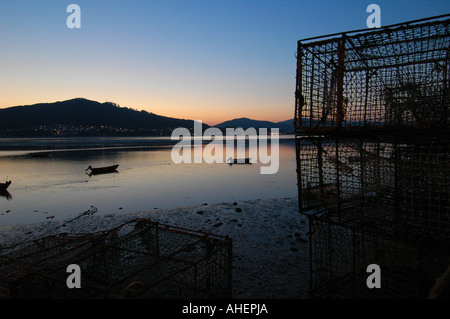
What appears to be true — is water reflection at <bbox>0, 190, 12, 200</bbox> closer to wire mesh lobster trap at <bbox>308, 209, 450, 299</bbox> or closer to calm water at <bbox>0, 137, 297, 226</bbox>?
calm water at <bbox>0, 137, 297, 226</bbox>

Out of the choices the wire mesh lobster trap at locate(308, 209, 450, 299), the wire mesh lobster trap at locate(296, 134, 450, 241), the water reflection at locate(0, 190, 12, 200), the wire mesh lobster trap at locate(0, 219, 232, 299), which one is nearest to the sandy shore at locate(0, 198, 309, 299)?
the wire mesh lobster trap at locate(308, 209, 450, 299)

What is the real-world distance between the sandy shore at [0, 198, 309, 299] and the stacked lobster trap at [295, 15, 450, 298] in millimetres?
1527

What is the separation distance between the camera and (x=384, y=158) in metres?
5.45

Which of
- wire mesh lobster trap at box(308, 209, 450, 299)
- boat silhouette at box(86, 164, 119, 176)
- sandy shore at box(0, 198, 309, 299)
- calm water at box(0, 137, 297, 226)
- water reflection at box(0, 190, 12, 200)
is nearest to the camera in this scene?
wire mesh lobster trap at box(308, 209, 450, 299)

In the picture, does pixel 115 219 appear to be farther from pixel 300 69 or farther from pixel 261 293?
pixel 300 69

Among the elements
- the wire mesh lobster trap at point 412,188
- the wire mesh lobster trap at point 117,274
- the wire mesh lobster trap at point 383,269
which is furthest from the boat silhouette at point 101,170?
the wire mesh lobster trap at point 383,269

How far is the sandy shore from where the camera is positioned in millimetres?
7797

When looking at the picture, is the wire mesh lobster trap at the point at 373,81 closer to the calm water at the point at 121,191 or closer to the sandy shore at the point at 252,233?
the sandy shore at the point at 252,233

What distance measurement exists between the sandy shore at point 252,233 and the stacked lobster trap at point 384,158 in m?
1.53

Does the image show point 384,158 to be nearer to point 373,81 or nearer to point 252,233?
point 373,81

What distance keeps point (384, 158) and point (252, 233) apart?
7862 mm

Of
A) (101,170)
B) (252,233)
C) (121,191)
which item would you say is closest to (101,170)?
(101,170)

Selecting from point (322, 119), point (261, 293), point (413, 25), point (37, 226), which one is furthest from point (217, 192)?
point (413, 25)
